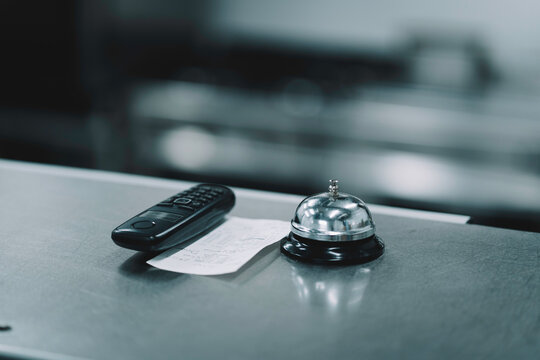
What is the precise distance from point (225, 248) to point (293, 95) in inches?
74.8

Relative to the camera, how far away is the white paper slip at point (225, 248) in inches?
29.3

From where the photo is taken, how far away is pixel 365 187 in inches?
98.1

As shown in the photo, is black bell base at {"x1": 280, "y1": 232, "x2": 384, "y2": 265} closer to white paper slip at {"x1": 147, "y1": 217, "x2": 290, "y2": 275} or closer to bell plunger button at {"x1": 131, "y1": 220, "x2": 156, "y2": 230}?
white paper slip at {"x1": 147, "y1": 217, "x2": 290, "y2": 275}

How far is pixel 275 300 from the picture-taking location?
0.66 m

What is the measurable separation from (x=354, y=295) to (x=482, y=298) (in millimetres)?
123

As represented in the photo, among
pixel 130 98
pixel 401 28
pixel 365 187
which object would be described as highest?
pixel 401 28

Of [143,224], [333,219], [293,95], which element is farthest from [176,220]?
[293,95]

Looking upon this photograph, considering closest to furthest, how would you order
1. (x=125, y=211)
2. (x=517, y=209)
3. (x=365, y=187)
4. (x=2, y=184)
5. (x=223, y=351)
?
(x=223, y=351), (x=125, y=211), (x=2, y=184), (x=517, y=209), (x=365, y=187)

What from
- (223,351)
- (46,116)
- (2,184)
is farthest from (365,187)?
(223,351)

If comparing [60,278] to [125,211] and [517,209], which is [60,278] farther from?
[517,209]

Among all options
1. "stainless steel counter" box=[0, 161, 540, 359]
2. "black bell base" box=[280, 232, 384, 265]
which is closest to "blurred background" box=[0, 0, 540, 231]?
"stainless steel counter" box=[0, 161, 540, 359]

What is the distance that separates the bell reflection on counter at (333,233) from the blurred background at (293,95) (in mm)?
Result: 1613

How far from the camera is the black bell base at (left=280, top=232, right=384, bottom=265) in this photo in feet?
2.48

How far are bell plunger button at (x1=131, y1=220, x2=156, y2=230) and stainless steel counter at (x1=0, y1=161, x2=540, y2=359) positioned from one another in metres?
0.03
